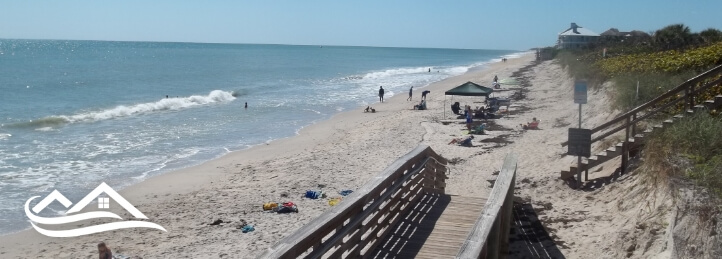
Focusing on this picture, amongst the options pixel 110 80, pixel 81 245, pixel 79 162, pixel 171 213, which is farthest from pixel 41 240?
pixel 110 80

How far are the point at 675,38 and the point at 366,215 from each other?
32.1m

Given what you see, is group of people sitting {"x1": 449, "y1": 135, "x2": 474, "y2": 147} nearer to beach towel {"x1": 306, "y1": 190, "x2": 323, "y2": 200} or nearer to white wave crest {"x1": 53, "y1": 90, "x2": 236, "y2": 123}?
beach towel {"x1": 306, "y1": 190, "x2": 323, "y2": 200}

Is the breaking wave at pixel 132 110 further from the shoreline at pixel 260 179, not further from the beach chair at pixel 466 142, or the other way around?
the beach chair at pixel 466 142

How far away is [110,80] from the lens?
58.6 meters

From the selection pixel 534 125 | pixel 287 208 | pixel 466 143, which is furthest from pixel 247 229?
pixel 534 125

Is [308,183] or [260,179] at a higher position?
[308,183]

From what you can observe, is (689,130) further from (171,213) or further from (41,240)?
(41,240)

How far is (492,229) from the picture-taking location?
5551 mm

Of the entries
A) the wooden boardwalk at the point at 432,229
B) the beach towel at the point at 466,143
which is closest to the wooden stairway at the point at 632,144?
the wooden boardwalk at the point at 432,229

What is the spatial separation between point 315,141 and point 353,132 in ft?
7.76

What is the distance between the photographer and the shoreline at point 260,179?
36.8 feet

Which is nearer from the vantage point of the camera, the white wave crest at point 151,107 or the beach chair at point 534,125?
the beach chair at point 534,125

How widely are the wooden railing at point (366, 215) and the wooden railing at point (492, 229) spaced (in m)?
1.17

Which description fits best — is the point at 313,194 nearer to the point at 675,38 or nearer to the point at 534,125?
the point at 534,125
